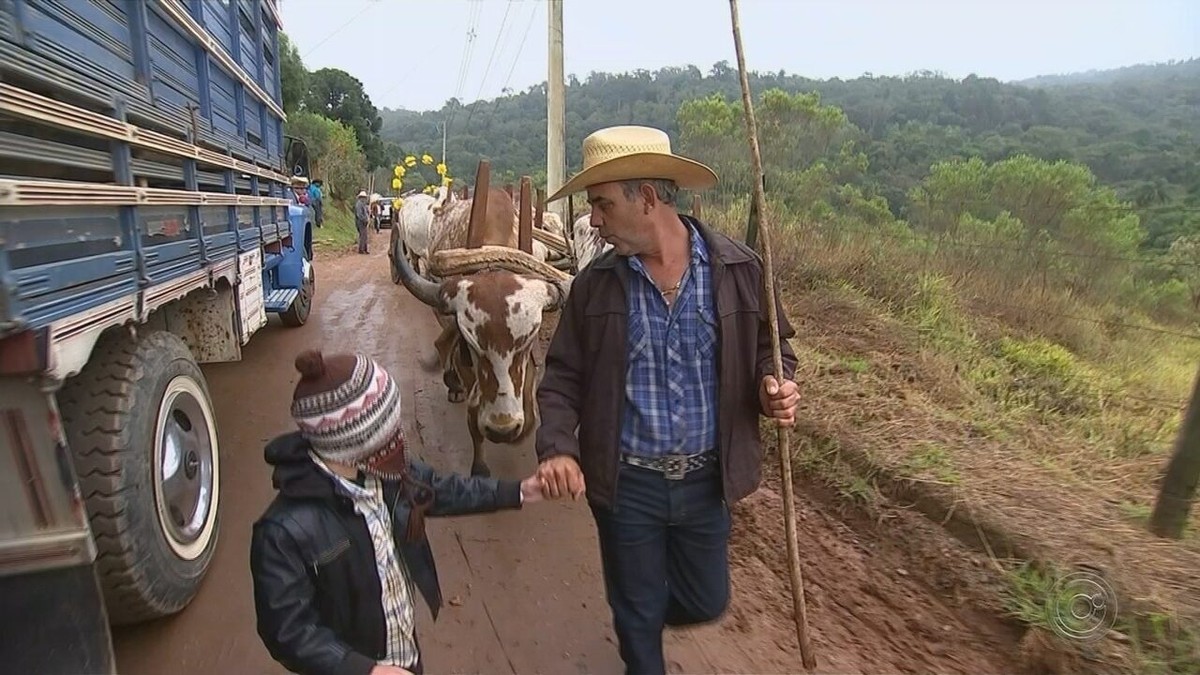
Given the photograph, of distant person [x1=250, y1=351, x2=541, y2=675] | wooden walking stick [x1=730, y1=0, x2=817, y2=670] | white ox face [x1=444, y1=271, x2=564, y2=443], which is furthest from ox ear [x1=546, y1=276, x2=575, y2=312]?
distant person [x1=250, y1=351, x2=541, y2=675]

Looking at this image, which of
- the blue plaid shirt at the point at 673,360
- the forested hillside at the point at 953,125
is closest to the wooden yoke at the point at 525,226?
the blue plaid shirt at the point at 673,360

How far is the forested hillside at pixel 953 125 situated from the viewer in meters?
12.8

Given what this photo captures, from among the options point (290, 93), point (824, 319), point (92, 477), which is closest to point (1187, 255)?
point (824, 319)

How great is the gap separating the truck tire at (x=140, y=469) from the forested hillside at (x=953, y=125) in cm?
808

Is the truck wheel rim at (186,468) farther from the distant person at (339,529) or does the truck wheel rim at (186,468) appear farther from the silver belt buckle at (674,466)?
the silver belt buckle at (674,466)

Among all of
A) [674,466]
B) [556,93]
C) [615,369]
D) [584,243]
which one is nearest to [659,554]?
[674,466]

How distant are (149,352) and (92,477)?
1.83 feet

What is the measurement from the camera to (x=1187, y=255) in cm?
626

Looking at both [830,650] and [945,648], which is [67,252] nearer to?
[830,650]

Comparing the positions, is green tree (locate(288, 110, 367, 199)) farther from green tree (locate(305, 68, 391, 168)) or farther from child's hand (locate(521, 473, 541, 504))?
child's hand (locate(521, 473, 541, 504))

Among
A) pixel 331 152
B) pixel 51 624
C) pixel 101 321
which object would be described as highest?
pixel 331 152

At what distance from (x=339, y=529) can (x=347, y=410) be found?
301 millimetres

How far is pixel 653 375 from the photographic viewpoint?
2146 mm

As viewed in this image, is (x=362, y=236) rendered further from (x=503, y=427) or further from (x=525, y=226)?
(x=503, y=427)
